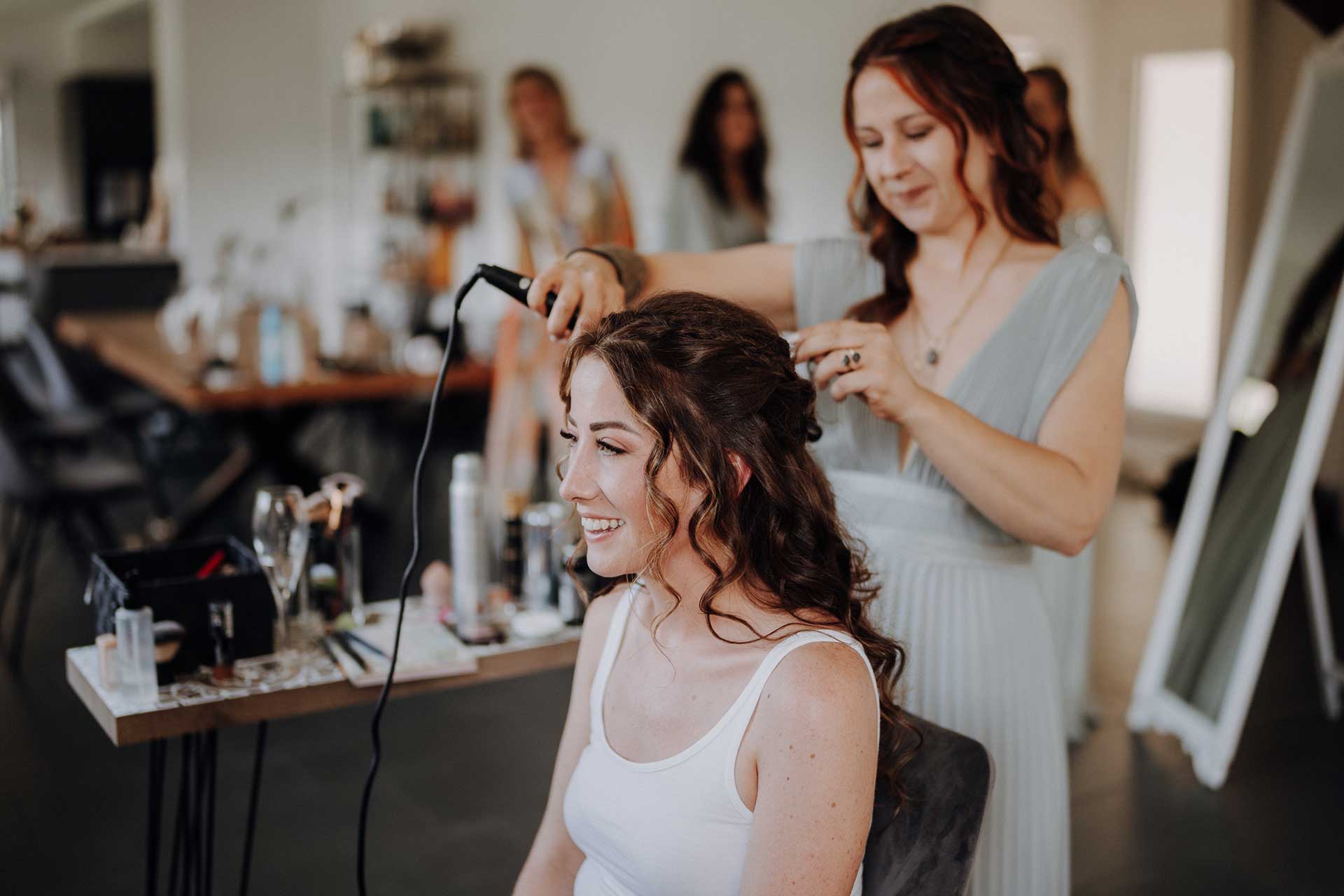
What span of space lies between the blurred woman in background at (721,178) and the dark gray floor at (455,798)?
→ 1.58 m

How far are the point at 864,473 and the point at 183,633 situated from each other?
0.90 meters

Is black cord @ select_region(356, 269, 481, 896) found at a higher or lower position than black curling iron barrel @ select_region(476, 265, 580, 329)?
lower

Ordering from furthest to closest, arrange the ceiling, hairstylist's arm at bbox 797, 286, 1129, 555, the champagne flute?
the ceiling < the champagne flute < hairstylist's arm at bbox 797, 286, 1129, 555

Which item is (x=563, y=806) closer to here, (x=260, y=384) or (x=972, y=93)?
(x=972, y=93)

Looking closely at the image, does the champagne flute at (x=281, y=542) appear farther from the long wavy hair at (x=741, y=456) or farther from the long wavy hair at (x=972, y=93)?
the long wavy hair at (x=972, y=93)

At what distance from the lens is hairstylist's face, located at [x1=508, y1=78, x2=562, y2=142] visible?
4969 millimetres

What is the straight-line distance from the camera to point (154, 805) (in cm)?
182

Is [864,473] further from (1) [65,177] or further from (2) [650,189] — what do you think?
(1) [65,177]

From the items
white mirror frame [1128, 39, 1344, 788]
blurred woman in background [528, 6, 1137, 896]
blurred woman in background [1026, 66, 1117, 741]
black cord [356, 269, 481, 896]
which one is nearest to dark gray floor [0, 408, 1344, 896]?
white mirror frame [1128, 39, 1344, 788]

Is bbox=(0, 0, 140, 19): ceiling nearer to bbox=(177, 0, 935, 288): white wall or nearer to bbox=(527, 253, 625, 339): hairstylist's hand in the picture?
bbox=(177, 0, 935, 288): white wall

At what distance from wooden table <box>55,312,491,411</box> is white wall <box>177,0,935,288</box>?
1.33 m

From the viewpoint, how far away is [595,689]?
57.8 inches

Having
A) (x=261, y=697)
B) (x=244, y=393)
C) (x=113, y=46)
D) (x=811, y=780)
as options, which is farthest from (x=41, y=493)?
(x=113, y=46)

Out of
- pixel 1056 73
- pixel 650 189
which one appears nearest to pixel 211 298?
pixel 650 189
